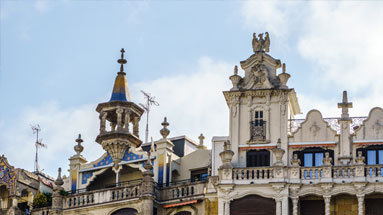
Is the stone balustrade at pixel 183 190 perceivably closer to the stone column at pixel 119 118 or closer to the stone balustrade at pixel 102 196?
the stone balustrade at pixel 102 196

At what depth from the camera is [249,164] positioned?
6134 cm

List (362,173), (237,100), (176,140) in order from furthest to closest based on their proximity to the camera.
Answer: (176,140) < (237,100) < (362,173)

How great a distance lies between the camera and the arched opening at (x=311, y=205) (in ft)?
195

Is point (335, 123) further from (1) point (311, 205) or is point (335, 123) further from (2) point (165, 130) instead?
(2) point (165, 130)

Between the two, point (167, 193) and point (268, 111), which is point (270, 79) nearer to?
point (268, 111)

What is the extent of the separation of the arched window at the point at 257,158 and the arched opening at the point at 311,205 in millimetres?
2872

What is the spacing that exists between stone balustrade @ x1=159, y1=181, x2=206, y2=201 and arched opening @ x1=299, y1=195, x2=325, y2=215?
558cm

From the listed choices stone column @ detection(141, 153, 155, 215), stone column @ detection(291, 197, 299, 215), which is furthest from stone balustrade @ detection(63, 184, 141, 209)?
stone column @ detection(291, 197, 299, 215)

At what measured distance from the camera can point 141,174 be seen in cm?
6562

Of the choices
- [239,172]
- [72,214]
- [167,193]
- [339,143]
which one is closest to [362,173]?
[339,143]

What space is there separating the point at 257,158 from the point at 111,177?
987cm

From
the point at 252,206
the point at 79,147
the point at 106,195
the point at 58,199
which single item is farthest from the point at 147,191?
the point at 79,147

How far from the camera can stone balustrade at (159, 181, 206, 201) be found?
204 feet

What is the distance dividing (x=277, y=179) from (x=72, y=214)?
1240 centimetres
